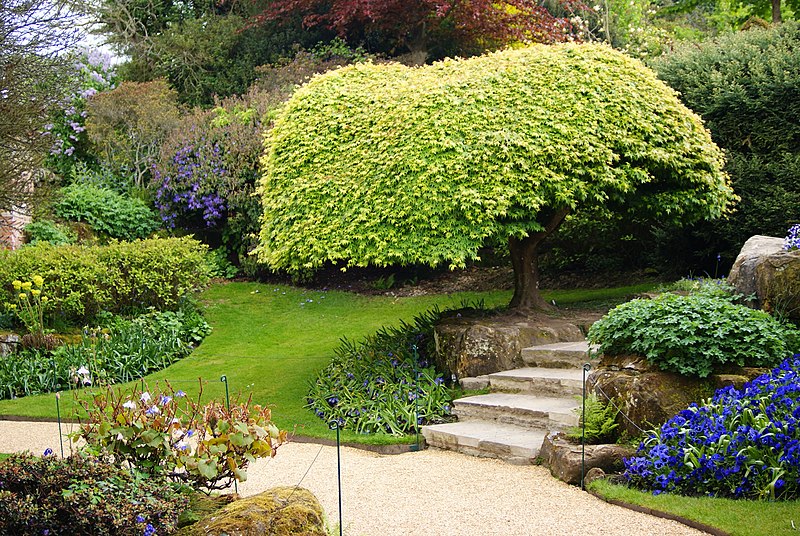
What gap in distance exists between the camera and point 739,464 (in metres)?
5.17

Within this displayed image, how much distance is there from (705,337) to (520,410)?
177cm

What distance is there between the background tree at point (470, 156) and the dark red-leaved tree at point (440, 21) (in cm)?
777

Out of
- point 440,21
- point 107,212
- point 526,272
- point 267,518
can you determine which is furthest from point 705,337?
point 440,21

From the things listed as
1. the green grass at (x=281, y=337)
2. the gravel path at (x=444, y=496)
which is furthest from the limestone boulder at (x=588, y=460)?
the green grass at (x=281, y=337)

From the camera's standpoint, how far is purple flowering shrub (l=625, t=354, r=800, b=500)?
5.07 m

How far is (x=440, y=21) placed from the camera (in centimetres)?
1789

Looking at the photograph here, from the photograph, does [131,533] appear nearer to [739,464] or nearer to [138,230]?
[739,464]

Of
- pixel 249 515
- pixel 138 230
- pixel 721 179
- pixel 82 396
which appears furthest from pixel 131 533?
pixel 138 230

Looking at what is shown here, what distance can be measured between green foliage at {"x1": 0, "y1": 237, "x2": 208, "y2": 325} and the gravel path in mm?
4532

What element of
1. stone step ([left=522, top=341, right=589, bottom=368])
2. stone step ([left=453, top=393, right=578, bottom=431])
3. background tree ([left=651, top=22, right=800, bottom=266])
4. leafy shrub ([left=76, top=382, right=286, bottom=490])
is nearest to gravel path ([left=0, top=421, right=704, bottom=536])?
stone step ([left=453, top=393, right=578, bottom=431])

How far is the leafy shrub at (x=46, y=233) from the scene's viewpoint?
14.5 m

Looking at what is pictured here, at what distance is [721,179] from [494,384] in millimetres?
3767

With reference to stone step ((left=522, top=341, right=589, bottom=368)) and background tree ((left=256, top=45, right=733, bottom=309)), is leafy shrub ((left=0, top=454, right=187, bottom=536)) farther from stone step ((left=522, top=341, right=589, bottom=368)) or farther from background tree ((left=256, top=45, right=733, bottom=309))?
stone step ((left=522, top=341, right=589, bottom=368))

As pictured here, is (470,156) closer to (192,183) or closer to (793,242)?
(793,242)
